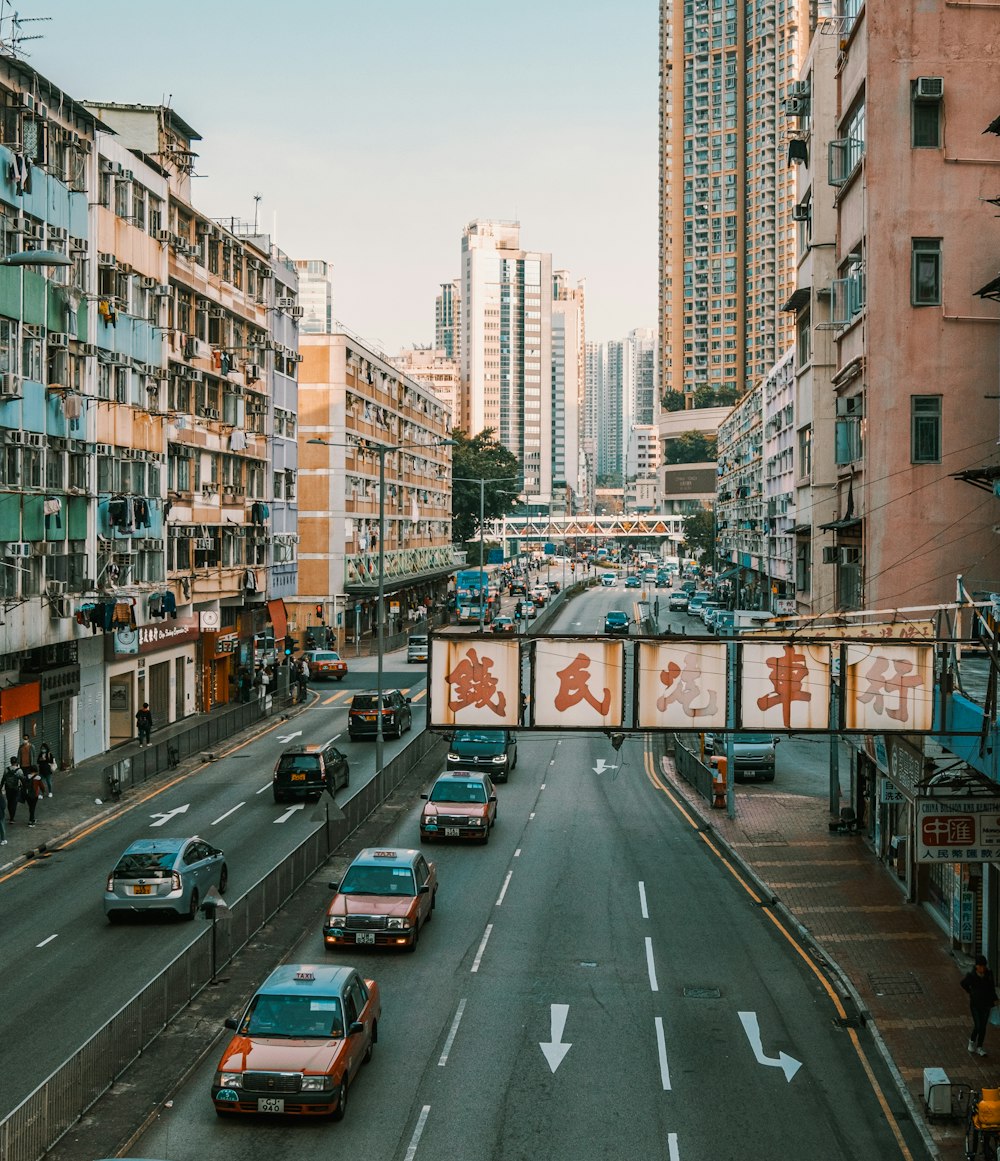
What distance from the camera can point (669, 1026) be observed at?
67.2 ft

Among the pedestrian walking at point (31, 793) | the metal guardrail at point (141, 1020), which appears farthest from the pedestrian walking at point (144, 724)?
the metal guardrail at point (141, 1020)

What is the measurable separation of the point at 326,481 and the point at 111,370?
38712mm

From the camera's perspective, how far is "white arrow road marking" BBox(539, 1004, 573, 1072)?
61.8 ft

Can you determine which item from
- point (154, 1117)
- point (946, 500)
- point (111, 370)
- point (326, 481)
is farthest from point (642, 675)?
point (326, 481)

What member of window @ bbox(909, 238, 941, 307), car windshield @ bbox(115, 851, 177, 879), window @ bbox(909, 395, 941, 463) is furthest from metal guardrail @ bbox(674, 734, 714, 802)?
car windshield @ bbox(115, 851, 177, 879)

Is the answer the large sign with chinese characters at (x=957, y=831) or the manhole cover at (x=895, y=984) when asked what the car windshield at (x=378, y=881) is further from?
the large sign with chinese characters at (x=957, y=831)

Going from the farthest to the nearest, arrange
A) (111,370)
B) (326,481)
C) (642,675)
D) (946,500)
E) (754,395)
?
1. (754,395)
2. (326,481)
3. (111,370)
4. (946,500)
5. (642,675)

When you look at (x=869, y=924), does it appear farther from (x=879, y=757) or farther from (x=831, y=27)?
(x=831, y=27)

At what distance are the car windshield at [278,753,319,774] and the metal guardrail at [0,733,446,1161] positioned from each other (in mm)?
8155

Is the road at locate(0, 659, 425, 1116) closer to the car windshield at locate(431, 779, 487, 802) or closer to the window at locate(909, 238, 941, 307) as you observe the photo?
the car windshield at locate(431, 779, 487, 802)

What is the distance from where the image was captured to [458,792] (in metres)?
35.0

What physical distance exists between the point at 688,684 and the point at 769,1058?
5.71 metres

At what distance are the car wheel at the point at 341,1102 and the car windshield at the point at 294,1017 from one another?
62cm

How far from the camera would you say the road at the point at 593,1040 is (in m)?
16.1
